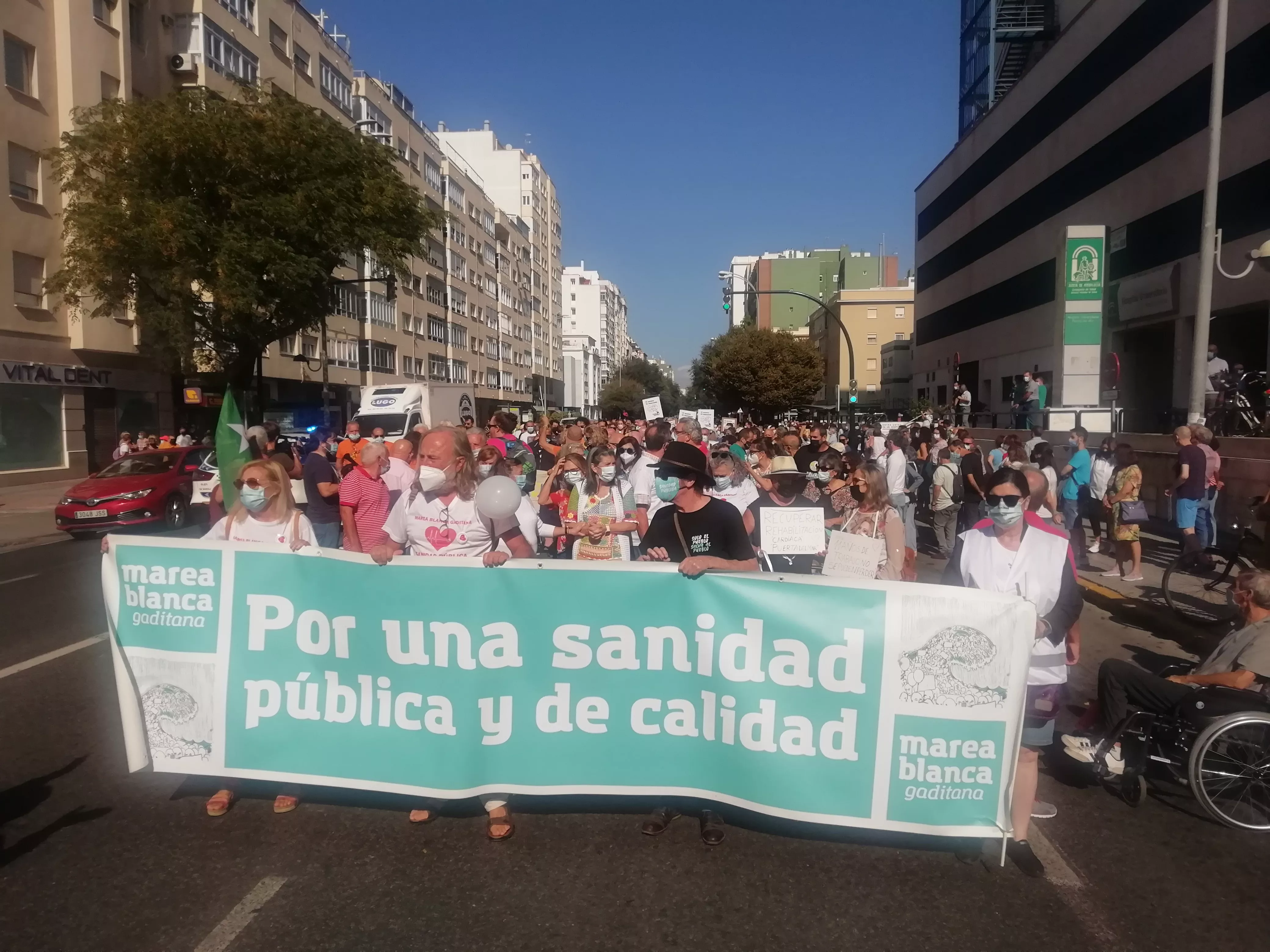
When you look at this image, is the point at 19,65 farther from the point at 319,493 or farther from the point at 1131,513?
the point at 1131,513

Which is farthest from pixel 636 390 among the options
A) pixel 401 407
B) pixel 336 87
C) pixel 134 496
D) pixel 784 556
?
pixel 784 556

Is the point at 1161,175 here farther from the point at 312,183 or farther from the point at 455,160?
the point at 455,160

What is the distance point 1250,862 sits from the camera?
166 inches

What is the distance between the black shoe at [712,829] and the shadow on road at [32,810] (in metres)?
2.92

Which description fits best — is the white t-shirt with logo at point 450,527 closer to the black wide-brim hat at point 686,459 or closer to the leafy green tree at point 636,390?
the black wide-brim hat at point 686,459

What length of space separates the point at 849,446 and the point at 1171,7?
16427 mm

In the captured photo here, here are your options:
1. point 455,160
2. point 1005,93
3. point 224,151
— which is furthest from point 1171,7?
point 455,160

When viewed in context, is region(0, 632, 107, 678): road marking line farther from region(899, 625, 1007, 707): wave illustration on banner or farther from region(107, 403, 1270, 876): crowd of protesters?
region(899, 625, 1007, 707): wave illustration on banner

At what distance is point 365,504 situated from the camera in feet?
24.2

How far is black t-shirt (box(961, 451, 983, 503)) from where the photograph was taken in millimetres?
11273

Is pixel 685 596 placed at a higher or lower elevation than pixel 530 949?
higher

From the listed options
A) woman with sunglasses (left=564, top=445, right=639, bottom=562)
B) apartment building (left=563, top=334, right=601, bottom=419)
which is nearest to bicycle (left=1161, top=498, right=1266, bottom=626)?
woman with sunglasses (left=564, top=445, right=639, bottom=562)

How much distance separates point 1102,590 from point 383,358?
1869 inches

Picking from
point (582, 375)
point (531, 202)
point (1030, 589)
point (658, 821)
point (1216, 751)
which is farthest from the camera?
point (582, 375)
